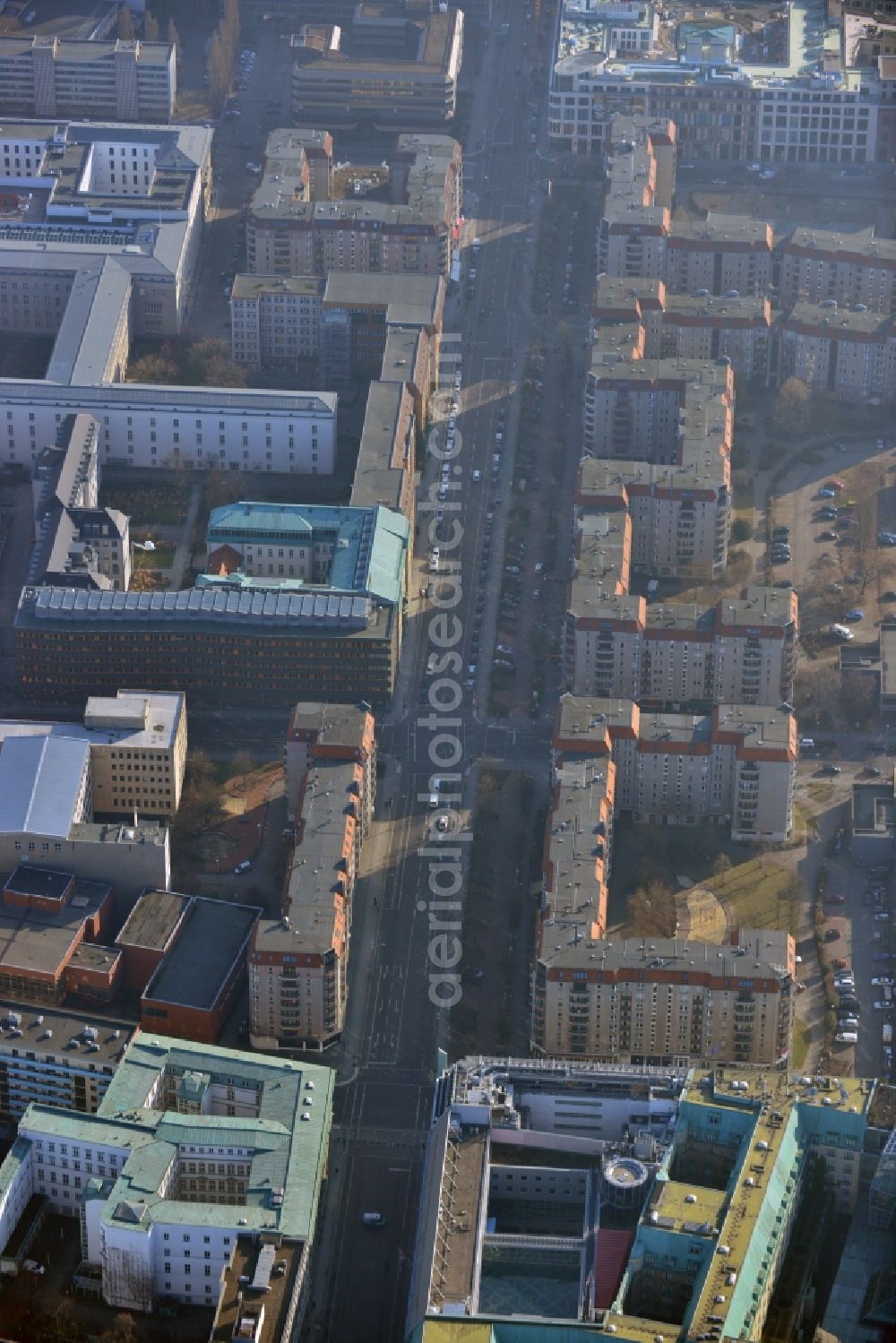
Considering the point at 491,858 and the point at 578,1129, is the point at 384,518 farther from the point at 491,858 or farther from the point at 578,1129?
the point at 578,1129

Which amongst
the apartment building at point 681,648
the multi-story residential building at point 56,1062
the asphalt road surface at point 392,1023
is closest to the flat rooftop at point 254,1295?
the asphalt road surface at point 392,1023

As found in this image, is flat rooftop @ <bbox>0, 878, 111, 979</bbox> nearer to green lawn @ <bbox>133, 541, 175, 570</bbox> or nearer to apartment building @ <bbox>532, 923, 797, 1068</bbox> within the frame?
apartment building @ <bbox>532, 923, 797, 1068</bbox>

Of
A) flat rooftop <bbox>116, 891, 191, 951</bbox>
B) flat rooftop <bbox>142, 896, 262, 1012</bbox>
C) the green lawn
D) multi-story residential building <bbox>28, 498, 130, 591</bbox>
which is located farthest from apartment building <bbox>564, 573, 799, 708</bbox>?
flat rooftop <bbox>116, 891, 191, 951</bbox>

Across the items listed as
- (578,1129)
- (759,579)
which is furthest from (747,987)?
(759,579)

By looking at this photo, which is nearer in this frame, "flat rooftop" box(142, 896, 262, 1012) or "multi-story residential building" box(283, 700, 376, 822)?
"flat rooftop" box(142, 896, 262, 1012)

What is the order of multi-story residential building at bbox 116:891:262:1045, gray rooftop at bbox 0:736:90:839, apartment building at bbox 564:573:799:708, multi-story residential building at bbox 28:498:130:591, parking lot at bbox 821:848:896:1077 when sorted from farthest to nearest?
multi-story residential building at bbox 28:498:130:591, apartment building at bbox 564:573:799:708, gray rooftop at bbox 0:736:90:839, parking lot at bbox 821:848:896:1077, multi-story residential building at bbox 116:891:262:1045

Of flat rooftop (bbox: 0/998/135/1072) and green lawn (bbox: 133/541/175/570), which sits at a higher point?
green lawn (bbox: 133/541/175/570)

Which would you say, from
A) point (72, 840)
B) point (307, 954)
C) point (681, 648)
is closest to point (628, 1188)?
point (307, 954)

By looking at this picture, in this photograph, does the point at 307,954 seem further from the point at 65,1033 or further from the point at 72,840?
the point at 72,840

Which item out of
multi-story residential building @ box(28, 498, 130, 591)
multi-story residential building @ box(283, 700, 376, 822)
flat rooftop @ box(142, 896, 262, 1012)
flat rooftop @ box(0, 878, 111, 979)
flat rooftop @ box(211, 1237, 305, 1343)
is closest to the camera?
flat rooftop @ box(211, 1237, 305, 1343)
